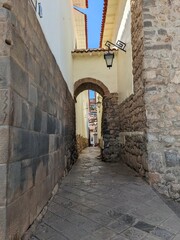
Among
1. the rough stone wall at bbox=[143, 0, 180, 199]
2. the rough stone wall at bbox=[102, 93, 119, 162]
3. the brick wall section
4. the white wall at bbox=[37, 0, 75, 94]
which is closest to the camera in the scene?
the white wall at bbox=[37, 0, 75, 94]

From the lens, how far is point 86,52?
7.44 meters

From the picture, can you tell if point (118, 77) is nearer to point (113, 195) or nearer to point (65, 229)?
point (113, 195)

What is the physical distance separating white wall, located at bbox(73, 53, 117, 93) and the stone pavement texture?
459 cm

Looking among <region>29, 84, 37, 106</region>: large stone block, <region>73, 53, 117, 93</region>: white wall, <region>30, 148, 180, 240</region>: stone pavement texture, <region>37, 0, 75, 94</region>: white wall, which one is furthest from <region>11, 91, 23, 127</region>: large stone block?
<region>73, 53, 117, 93</region>: white wall

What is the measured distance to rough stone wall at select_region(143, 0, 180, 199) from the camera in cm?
355

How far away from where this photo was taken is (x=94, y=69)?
7.48m

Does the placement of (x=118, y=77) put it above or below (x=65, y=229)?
above

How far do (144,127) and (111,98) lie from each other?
3542 millimetres

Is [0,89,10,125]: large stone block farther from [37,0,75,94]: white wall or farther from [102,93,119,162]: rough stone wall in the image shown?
[102,93,119,162]: rough stone wall

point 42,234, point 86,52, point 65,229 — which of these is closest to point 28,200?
point 42,234

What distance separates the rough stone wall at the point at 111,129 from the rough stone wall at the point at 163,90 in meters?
3.31

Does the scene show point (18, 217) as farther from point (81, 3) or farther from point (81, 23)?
point (81, 23)

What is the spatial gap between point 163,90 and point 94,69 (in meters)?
4.10

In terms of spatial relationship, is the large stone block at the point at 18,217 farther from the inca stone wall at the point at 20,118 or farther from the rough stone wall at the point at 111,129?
the rough stone wall at the point at 111,129
